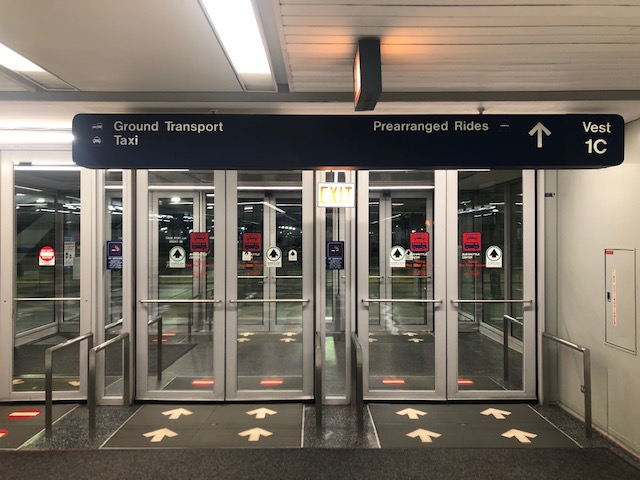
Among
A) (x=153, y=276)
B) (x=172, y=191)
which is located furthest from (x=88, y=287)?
(x=172, y=191)

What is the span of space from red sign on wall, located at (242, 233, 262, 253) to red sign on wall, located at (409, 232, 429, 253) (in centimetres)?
187

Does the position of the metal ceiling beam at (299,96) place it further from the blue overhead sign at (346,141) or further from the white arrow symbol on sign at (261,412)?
the white arrow symbol on sign at (261,412)

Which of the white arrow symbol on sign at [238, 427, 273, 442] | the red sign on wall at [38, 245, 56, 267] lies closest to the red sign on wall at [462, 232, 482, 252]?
the white arrow symbol on sign at [238, 427, 273, 442]

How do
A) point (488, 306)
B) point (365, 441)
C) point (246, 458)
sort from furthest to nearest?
point (488, 306) → point (365, 441) → point (246, 458)

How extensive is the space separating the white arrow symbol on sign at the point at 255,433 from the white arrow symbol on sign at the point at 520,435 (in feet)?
7.53

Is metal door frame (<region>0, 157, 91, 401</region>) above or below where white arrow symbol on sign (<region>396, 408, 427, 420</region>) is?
above

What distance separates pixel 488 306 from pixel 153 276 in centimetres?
509

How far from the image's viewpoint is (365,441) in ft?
12.7

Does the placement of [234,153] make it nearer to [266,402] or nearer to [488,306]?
[266,402]

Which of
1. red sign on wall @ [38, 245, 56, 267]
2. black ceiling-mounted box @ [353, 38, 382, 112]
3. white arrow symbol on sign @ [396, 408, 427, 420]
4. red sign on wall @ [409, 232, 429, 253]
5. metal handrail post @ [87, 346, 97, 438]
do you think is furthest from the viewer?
red sign on wall @ [409, 232, 429, 253]

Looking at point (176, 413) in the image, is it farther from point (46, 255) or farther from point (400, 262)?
point (400, 262)

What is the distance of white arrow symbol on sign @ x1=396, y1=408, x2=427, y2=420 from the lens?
4.44 meters

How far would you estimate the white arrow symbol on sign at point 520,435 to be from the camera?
394cm

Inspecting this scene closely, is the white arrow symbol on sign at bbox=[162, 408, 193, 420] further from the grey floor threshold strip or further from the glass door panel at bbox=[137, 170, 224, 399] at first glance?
the grey floor threshold strip
